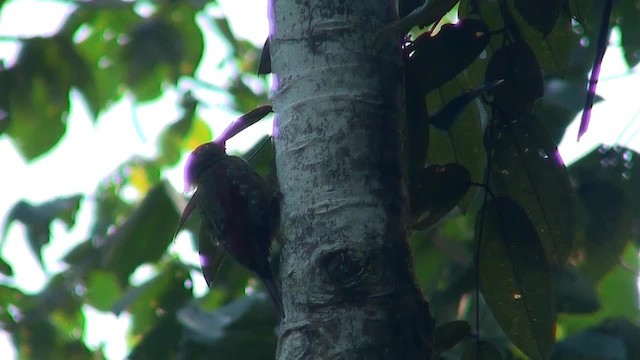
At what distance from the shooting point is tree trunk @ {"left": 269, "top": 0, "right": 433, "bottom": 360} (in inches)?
55.9

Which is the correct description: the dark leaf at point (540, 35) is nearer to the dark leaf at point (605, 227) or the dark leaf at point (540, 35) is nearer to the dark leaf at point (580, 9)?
the dark leaf at point (580, 9)

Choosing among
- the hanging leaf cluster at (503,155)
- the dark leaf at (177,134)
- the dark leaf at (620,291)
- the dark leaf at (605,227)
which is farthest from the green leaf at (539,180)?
the dark leaf at (177,134)

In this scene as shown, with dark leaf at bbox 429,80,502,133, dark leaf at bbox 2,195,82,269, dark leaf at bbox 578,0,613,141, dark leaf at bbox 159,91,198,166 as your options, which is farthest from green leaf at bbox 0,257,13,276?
Result: dark leaf at bbox 578,0,613,141

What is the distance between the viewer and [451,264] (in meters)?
2.88

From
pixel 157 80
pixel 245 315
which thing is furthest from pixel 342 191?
pixel 157 80

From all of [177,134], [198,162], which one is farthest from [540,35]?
[177,134]

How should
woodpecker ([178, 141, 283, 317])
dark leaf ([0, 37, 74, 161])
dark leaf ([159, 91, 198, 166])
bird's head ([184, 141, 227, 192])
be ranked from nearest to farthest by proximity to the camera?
1. woodpecker ([178, 141, 283, 317])
2. bird's head ([184, 141, 227, 192])
3. dark leaf ([0, 37, 74, 161])
4. dark leaf ([159, 91, 198, 166])

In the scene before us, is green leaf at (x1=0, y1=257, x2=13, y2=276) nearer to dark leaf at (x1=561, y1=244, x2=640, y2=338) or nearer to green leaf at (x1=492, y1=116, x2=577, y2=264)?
dark leaf at (x1=561, y1=244, x2=640, y2=338)

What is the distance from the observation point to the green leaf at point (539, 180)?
175 centimetres

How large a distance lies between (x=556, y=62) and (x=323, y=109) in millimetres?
571

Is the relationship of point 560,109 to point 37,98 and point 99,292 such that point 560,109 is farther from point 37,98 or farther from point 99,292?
point 99,292

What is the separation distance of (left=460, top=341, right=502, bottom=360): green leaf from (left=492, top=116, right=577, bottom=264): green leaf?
0.63 ft

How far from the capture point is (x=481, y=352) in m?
1.76

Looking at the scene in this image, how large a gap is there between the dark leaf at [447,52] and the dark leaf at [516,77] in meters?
0.06
